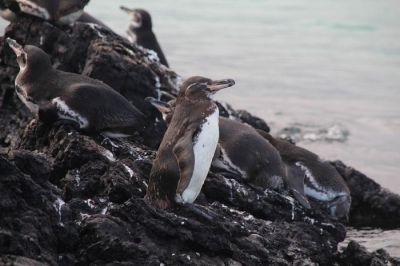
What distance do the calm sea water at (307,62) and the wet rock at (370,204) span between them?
0.97ft

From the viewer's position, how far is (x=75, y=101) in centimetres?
727

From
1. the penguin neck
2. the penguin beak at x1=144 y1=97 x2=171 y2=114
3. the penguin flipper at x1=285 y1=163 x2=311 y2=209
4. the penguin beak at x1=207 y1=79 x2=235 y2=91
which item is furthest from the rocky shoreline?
the penguin beak at x1=207 y1=79 x2=235 y2=91

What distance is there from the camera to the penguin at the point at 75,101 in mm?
7250

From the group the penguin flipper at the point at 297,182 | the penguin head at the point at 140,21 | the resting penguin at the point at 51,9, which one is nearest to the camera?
the penguin flipper at the point at 297,182

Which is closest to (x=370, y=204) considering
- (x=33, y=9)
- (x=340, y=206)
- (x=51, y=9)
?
(x=340, y=206)

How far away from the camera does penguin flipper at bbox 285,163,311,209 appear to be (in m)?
7.61

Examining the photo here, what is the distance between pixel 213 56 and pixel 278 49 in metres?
2.61

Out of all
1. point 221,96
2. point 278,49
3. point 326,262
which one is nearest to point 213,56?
point 278,49

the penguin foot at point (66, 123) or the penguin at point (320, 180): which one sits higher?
the penguin foot at point (66, 123)

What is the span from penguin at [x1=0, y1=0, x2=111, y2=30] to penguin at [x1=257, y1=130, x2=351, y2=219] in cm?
302

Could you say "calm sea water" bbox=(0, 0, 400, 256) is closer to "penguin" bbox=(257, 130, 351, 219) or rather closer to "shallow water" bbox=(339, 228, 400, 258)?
"shallow water" bbox=(339, 228, 400, 258)

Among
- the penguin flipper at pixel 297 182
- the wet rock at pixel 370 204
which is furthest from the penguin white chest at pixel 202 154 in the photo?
the wet rock at pixel 370 204

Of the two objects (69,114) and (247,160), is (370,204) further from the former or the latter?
(69,114)

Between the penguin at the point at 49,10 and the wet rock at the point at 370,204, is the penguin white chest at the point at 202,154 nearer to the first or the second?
the wet rock at the point at 370,204
